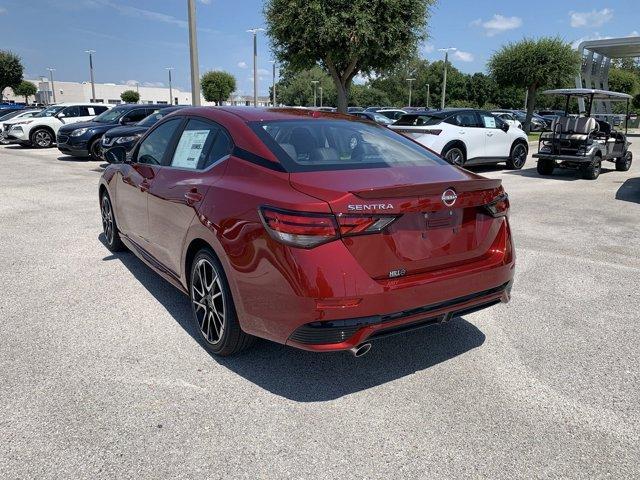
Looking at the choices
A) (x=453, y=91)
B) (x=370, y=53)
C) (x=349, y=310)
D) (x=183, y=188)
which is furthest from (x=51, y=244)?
(x=453, y=91)

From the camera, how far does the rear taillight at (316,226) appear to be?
2619 millimetres

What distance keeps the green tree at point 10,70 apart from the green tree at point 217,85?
25156 mm

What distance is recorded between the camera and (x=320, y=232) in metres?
2.62

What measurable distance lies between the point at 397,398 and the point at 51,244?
497 centimetres

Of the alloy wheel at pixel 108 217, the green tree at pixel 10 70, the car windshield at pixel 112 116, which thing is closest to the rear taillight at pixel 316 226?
the alloy wheel at pixel 108 217

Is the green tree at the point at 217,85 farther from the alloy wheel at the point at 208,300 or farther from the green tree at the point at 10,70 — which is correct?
the alloy wheel at the point at 208,300

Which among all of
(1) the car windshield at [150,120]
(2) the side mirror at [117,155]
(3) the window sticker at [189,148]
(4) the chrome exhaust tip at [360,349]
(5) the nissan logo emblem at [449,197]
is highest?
(1) the car windshield at [150,120]

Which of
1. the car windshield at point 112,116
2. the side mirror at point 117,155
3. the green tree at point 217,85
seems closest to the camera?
the side mirror at point 117,155

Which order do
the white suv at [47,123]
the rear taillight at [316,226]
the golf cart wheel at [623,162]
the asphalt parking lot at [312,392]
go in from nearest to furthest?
the asphalt parking lot at [312,392] < the rear taillight at [316,226] < the golf cart wheel at [623,162] < the white suv at [47,123]

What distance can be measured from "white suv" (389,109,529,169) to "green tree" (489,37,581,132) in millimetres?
15751

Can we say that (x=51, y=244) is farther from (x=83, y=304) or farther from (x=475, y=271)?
(x=475, y=271)

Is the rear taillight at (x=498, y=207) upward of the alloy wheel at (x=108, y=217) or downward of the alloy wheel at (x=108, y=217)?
upward

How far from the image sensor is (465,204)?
3.02m

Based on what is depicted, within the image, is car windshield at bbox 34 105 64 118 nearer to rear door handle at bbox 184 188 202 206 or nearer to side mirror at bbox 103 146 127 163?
side mirror at bbox 103 146 127 163
